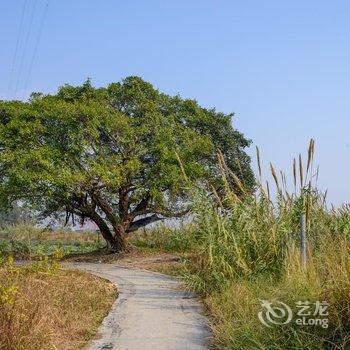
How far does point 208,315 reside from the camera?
709 centimetres

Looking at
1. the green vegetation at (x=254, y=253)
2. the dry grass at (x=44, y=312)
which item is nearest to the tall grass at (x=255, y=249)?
the green vegetation at (x=254, y=253)

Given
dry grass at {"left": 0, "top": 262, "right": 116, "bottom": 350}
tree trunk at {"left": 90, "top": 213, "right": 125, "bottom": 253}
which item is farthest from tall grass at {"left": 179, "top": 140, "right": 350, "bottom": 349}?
tree trunk at {"left": 90, "top": 213, "right": 125, "bottom": 253}

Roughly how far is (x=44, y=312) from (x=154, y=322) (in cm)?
160

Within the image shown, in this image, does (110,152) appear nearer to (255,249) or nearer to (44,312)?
(255,249)

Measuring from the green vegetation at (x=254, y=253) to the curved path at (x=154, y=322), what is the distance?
289 millimetres

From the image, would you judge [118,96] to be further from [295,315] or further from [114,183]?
[295,315]

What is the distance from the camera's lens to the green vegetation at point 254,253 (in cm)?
548

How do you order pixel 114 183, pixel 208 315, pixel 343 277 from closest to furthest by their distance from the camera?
1. pixel 343 277
2. pixel 208 315
3. pixel 114 183

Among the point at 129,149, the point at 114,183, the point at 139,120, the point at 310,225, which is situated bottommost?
the point at 310,225

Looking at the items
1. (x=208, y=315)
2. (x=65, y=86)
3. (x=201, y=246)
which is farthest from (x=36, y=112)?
(x=208, y=315)

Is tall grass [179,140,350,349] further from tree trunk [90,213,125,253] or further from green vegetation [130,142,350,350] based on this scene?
tree trunk [90,213,125,253]

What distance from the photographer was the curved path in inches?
225

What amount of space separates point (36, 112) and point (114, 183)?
3.16 m

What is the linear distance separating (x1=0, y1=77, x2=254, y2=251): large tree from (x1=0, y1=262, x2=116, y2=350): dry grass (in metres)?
6.38
